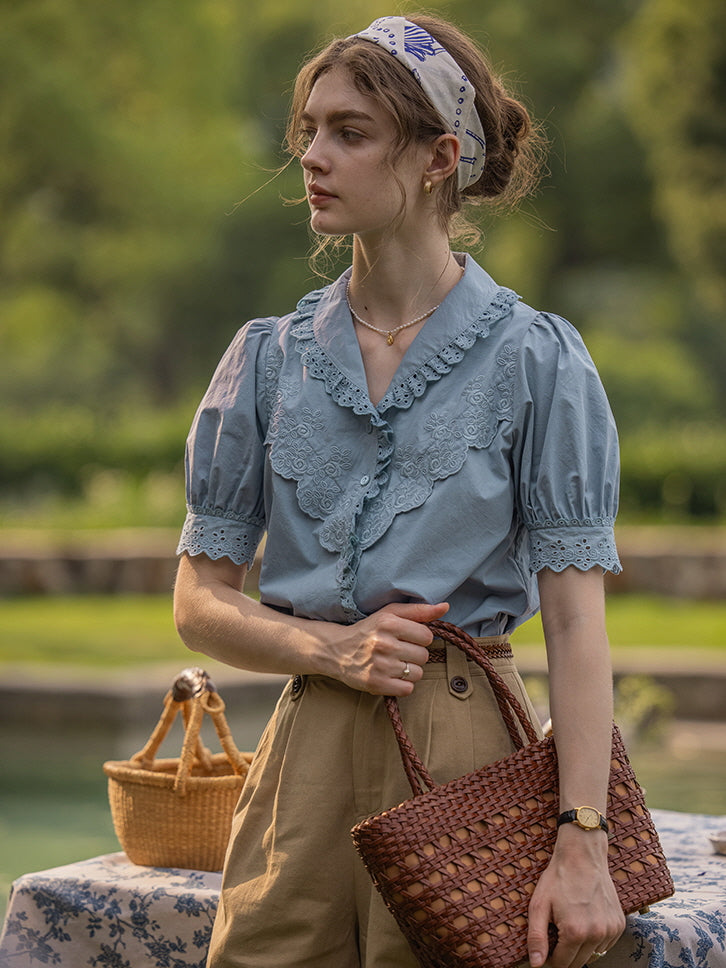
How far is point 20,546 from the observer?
1128 cm

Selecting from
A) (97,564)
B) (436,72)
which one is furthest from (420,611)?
(97,564)

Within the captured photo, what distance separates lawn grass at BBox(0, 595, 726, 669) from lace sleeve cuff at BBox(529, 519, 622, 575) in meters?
6.47

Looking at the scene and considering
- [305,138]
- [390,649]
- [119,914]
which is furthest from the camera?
[119,914]

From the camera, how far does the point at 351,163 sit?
5.34ft

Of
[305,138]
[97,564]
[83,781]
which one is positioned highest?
[97,564]

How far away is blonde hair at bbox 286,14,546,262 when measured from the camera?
5.33 ft

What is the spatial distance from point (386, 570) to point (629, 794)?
14.8 inches

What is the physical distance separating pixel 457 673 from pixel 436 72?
71cm

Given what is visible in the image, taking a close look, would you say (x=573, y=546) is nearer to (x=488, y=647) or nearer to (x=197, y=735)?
(x=488, y=647)

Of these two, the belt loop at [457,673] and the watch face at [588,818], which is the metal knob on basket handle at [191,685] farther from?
the watch face at [588,818]

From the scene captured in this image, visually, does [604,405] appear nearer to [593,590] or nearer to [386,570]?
[593,590]

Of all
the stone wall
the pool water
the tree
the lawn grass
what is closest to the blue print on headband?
the pool water

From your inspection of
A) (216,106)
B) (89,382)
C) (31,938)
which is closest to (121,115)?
(216,106)

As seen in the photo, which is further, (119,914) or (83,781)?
(83,781)
